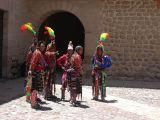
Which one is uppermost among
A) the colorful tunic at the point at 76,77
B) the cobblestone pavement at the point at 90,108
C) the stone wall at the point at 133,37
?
the stone wall at the point at 133,37

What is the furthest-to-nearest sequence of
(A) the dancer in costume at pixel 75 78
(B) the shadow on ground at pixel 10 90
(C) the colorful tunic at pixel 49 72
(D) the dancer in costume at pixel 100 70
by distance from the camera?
(D) the dancer in costume at pixel 100 70, (B) the shadow on ground at pixel 10 90, (C) the colorful tunic at pixel 49 72, (A) the dancer in costume at pixel 75 78

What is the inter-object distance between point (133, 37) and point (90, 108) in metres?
6.79

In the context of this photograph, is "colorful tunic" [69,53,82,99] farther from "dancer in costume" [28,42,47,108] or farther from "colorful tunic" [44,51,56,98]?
"dancer in costume" [28,42,47,108]

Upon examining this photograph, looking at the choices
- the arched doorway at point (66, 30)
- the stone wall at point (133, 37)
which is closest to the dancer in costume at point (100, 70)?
the stone wall at point (133, 37)

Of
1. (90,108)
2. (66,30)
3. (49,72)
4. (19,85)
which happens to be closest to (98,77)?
(49,72)

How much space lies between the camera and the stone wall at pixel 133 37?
14789 mm

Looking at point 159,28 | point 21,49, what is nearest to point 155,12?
point 159,28

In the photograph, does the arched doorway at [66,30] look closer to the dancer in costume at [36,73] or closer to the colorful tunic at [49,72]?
the colorful tunic at [49,72]

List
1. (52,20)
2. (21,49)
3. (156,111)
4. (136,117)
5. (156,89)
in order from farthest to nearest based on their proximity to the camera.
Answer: (52,20), (21,49), (156,89), (156,111), (136,117)

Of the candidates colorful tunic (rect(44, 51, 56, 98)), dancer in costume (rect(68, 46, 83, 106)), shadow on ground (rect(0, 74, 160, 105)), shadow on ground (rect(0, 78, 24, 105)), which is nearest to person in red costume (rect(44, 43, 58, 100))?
colorful tunic (rect(44, 51, 56, 98))

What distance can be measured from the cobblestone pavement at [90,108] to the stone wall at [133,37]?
3720mm

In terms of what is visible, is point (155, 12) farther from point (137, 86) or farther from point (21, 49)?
point (21, 49)

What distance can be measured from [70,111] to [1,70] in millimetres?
5956

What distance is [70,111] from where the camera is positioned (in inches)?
321
